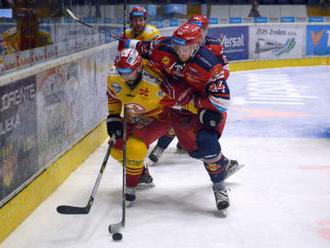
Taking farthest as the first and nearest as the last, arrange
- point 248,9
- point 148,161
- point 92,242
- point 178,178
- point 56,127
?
point 248,9
point 148,161
point 178,178
point 56,127
point 92,242

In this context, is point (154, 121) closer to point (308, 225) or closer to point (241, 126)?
point (308, 225)

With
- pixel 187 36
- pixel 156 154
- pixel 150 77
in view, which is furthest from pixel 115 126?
pixel 156 154

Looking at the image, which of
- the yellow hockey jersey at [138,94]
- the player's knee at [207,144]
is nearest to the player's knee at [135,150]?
the yellow hockey jersey at [138,94]

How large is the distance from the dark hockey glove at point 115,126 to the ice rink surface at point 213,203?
18.1 inches

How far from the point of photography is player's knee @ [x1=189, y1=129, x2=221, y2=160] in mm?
3924

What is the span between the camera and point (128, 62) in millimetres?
3787

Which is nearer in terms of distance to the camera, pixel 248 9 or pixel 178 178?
pixel 178 178

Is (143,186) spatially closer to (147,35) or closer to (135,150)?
(135,150)

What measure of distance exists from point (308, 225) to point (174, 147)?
2.35m

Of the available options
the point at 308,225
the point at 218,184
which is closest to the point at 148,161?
the point at 218,184

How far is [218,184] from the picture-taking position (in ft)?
13.2

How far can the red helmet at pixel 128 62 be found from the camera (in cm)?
379

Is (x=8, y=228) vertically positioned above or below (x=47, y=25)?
below

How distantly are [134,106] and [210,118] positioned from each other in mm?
514
